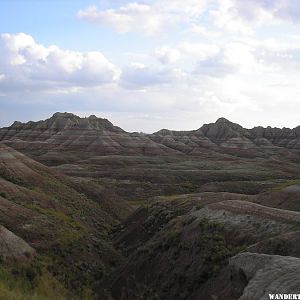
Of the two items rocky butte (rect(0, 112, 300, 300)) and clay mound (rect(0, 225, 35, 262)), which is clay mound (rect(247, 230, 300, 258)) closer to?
rocky butte (rect(0, 112, 300, 300))

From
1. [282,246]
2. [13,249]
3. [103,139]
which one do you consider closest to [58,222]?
[13,249]

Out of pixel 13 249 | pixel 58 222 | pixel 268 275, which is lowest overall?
pixel 58 222

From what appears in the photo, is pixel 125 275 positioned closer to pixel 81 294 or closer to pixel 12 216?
pixel 81 294

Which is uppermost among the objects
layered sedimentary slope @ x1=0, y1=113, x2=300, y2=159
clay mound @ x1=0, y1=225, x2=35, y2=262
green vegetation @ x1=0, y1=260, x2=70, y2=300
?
layered sedimentary slope @ x1=0, y1=113, x2=300, y2=159

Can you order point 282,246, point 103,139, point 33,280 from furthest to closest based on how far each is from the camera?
point 103,139, point 33,280, point 282,246

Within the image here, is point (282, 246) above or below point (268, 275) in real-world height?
below

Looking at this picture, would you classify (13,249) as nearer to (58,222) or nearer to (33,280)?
(33,280)

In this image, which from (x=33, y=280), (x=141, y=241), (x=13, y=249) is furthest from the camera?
(x=141, y=241)

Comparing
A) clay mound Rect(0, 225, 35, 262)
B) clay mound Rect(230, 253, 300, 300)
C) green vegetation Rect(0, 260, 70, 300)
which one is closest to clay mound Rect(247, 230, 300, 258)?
clay mound Rect(230, 253, 300, 300)

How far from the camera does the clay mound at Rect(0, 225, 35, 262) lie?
88.6ft

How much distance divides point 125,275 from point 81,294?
3308 mm

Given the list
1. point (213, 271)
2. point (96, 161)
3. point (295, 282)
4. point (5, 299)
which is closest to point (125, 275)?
point (213, 271)

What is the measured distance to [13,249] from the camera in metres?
27.9

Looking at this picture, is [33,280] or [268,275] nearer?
[268,275]
